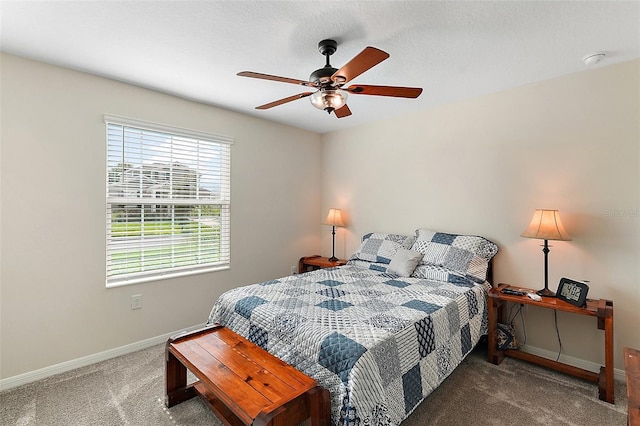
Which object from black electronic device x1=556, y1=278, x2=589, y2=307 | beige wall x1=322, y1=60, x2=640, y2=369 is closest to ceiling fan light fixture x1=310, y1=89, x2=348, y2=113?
beige wall x1=322, y1=60, x2=640, y2=369

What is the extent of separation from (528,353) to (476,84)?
2427 millimetres

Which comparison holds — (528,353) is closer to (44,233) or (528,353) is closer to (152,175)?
(152,175)

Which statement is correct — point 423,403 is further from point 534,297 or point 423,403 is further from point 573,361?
point 573,361

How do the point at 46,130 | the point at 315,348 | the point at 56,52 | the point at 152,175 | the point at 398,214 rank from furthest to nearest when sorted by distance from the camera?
the point at 398,214, the point at 152,175, the point at 46,130, the point at 56,52, the point at 315,348

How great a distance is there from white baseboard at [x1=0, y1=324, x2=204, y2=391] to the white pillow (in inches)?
91.8

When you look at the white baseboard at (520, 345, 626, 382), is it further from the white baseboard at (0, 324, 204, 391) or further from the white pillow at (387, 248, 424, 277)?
the white baseboard at (0, 324, 204, 391)

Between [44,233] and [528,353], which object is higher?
[44,233]

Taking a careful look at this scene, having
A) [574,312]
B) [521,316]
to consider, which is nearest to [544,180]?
[574,312]

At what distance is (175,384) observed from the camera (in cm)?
203

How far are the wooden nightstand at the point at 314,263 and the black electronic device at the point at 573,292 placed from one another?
2177mm

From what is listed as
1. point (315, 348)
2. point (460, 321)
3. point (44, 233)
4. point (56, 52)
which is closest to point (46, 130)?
point (56, 52)

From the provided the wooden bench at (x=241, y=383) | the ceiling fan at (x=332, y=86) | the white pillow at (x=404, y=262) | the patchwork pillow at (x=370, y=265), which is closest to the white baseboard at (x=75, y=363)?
the wooden bench at (x=241, y=383)

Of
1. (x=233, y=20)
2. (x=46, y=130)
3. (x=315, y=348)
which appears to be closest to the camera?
(x=315, y=348)

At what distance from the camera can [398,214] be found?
365 centimetres
